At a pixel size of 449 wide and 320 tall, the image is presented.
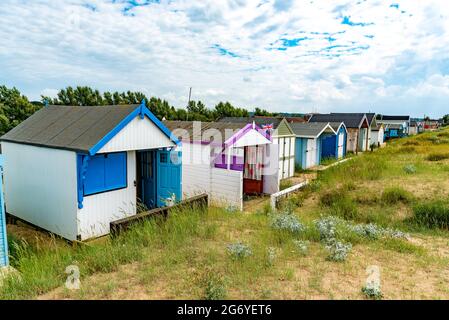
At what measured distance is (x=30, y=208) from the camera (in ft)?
29.9

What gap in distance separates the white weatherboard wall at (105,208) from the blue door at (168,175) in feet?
3.75

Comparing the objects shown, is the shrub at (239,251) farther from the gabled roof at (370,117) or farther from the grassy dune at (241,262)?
the gabled roof at (370,117)

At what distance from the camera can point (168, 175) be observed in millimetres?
9945

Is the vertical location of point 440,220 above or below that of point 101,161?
below

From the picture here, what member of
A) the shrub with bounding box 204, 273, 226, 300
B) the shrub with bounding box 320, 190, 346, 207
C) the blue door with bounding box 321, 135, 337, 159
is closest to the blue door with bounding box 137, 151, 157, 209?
the shrub with bounding box 320, 190, 346, 207

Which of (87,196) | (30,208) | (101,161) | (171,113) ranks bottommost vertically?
(30,208)

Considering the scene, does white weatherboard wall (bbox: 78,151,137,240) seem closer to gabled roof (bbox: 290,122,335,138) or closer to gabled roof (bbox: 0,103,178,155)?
gabled roof (bbox: 0,103,178,155)

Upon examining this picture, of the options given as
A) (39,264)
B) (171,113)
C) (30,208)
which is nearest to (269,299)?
(39,264)

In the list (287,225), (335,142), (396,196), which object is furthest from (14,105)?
(335,142)

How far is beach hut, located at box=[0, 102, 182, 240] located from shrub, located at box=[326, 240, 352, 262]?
15.1ft

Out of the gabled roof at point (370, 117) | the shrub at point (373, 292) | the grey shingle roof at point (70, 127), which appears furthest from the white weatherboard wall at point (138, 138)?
the gabled roof at point (370, 117)

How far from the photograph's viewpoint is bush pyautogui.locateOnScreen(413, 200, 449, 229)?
311 inches
